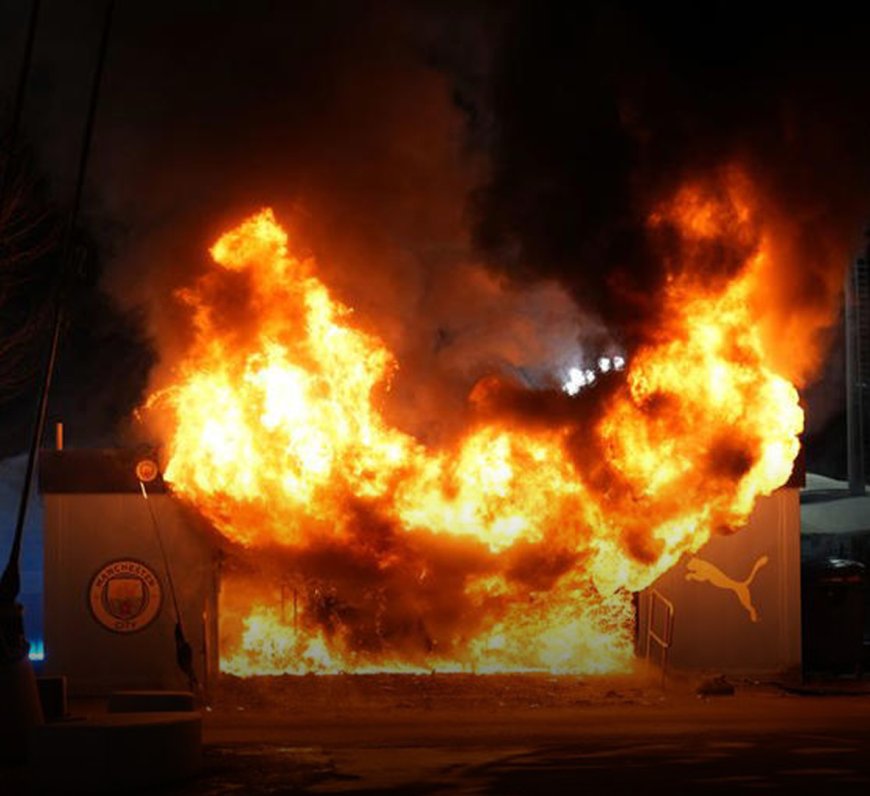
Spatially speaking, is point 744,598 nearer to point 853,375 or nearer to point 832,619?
point 832,619

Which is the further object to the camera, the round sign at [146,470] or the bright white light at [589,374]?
the round sign at [146,470]

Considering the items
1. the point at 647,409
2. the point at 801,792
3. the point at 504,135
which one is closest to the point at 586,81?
the point at 504,135

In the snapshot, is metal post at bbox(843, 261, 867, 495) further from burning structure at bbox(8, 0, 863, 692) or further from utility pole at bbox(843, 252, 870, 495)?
burning structure at bbox(8, 0, 863, 692)

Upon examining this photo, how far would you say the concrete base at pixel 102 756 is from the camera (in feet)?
32.6

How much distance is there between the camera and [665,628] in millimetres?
16797

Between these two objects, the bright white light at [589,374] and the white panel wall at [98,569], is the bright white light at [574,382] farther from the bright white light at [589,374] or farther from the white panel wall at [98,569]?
the white panel wall at [98,569]

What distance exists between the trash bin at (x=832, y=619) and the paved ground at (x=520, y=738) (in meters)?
1.19

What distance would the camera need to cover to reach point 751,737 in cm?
1238

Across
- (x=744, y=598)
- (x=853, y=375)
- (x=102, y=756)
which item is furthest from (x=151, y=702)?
(x=853, y=375)

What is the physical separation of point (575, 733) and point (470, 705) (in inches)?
97.5

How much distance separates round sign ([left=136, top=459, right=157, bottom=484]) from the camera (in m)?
16.3

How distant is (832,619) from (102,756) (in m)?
10.6

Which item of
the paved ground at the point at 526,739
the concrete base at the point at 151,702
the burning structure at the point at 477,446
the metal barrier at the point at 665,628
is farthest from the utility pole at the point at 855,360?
the concrete base at the point at 151,702

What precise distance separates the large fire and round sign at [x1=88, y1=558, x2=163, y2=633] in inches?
50.0
